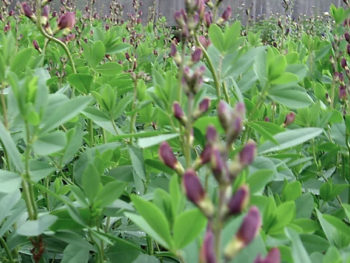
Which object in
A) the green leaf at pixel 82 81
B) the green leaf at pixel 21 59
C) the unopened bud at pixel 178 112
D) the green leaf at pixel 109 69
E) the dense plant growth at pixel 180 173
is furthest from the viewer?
the green leaf at pixel 109 69

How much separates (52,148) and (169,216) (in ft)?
0.71

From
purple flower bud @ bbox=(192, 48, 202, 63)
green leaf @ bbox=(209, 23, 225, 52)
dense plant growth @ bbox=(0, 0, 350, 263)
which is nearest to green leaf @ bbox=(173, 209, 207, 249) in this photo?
dense plant growth @ bbox=(0, 0, 350, 263)

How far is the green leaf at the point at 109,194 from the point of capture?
0.90 meters

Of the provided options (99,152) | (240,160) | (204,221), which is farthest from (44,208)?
(240,160)

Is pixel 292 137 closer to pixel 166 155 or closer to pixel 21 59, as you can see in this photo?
pixel 166 155

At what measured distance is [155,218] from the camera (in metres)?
0.72

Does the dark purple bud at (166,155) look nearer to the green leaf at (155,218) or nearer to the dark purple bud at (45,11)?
the green leaf at (155,218)

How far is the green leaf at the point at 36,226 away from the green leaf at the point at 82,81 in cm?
53

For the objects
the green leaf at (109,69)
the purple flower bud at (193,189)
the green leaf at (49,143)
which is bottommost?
the green leaf at (109,69)

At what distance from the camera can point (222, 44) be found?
4.14ft

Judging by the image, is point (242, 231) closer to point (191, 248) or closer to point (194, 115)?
point (191, 248)

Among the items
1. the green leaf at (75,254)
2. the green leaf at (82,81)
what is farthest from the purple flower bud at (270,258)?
the green leaf at (82,81)

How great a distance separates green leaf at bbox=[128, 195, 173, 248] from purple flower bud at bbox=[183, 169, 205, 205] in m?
0.15

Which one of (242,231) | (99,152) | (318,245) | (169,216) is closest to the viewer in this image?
(242,231)
